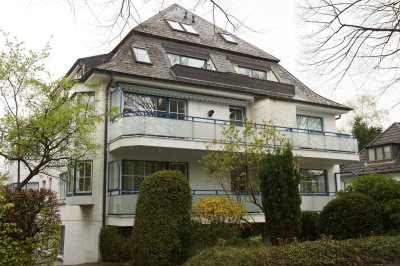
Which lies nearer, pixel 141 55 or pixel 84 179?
pixel 84 179

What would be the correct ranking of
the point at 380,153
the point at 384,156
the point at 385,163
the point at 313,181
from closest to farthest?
the point at 313,181
the point at 385,163
the point at 384,156
the point at 380,153

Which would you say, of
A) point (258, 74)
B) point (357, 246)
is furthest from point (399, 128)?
point (357, 246)

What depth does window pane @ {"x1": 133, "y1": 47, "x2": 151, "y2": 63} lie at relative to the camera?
64.5ft

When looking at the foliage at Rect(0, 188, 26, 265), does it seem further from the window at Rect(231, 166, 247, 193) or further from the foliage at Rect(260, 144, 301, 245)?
the window at Rect(231, 166, 247, 193)

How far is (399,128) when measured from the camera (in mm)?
33469

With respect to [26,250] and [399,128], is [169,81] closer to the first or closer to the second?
[26,250]

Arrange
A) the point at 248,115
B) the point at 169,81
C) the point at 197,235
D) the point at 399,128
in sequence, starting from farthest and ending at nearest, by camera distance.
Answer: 1. the point at 399,128
2. the point at 248,115
3. the point at 169,81
4. the point at 197,235

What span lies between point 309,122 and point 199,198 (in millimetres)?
9559

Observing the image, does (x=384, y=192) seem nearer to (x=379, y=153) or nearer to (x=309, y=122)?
(x=309, y=122)

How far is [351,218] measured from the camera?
14.3m

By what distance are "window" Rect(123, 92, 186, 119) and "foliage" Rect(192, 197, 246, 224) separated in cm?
446

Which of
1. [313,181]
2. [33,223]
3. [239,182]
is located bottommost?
[33,223]

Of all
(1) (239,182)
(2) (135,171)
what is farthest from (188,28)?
(1) (239,182)

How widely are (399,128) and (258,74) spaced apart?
15.7 meters
